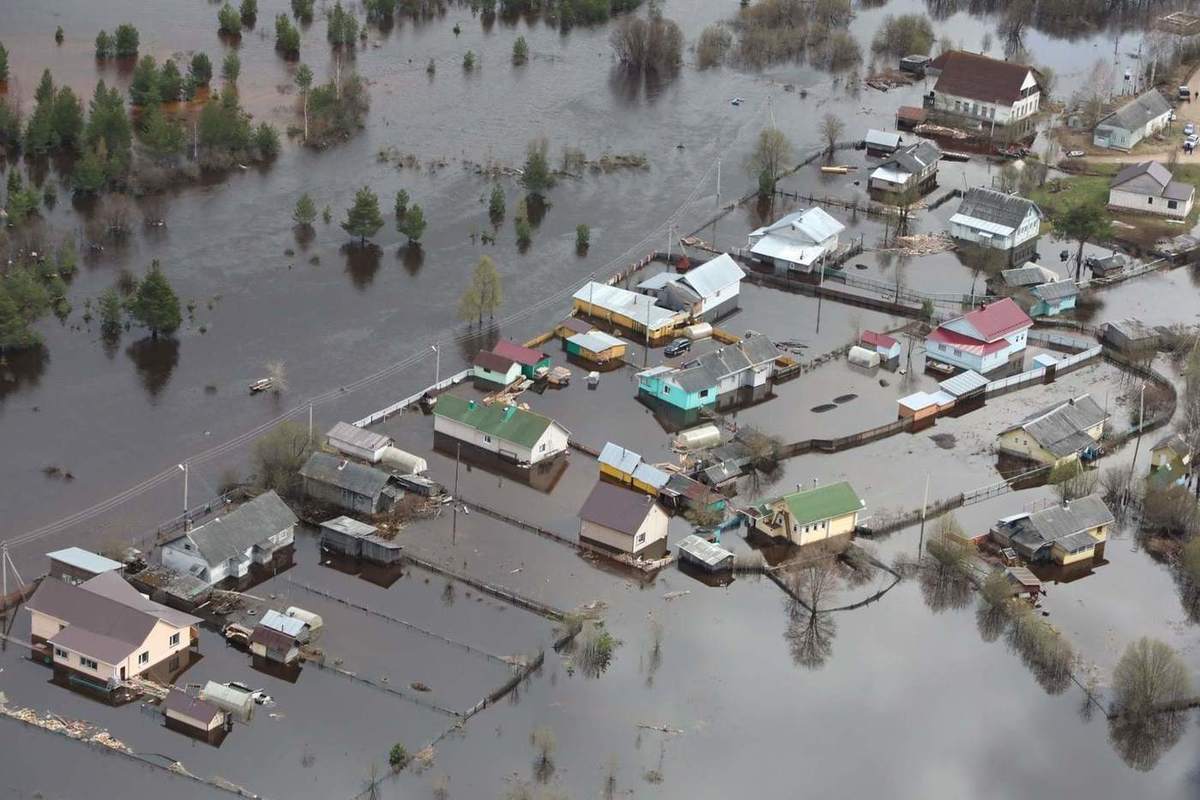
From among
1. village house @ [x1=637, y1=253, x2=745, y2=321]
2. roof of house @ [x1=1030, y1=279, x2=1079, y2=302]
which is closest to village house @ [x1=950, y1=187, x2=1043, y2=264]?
roof of house @ [x1=1030, y1=279, x2=1079, y2=302]

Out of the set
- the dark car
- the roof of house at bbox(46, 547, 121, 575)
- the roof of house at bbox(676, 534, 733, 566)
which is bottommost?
the roof of house at bbox(676, 534, 733, 566)

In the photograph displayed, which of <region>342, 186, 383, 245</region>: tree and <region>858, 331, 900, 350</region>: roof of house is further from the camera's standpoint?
<region>342, 186, 383, 245</region>: tree

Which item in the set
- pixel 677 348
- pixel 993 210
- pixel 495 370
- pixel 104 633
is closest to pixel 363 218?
pixel 495 370

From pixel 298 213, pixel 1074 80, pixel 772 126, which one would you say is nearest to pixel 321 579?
pixel 298 213

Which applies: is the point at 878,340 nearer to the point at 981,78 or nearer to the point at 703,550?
the point at 703,550

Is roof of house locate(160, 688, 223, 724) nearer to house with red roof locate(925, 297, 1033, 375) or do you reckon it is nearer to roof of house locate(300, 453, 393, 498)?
roof of house locate(300, 453, 393, 498)

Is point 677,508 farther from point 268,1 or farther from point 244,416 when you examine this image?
point 268,1
